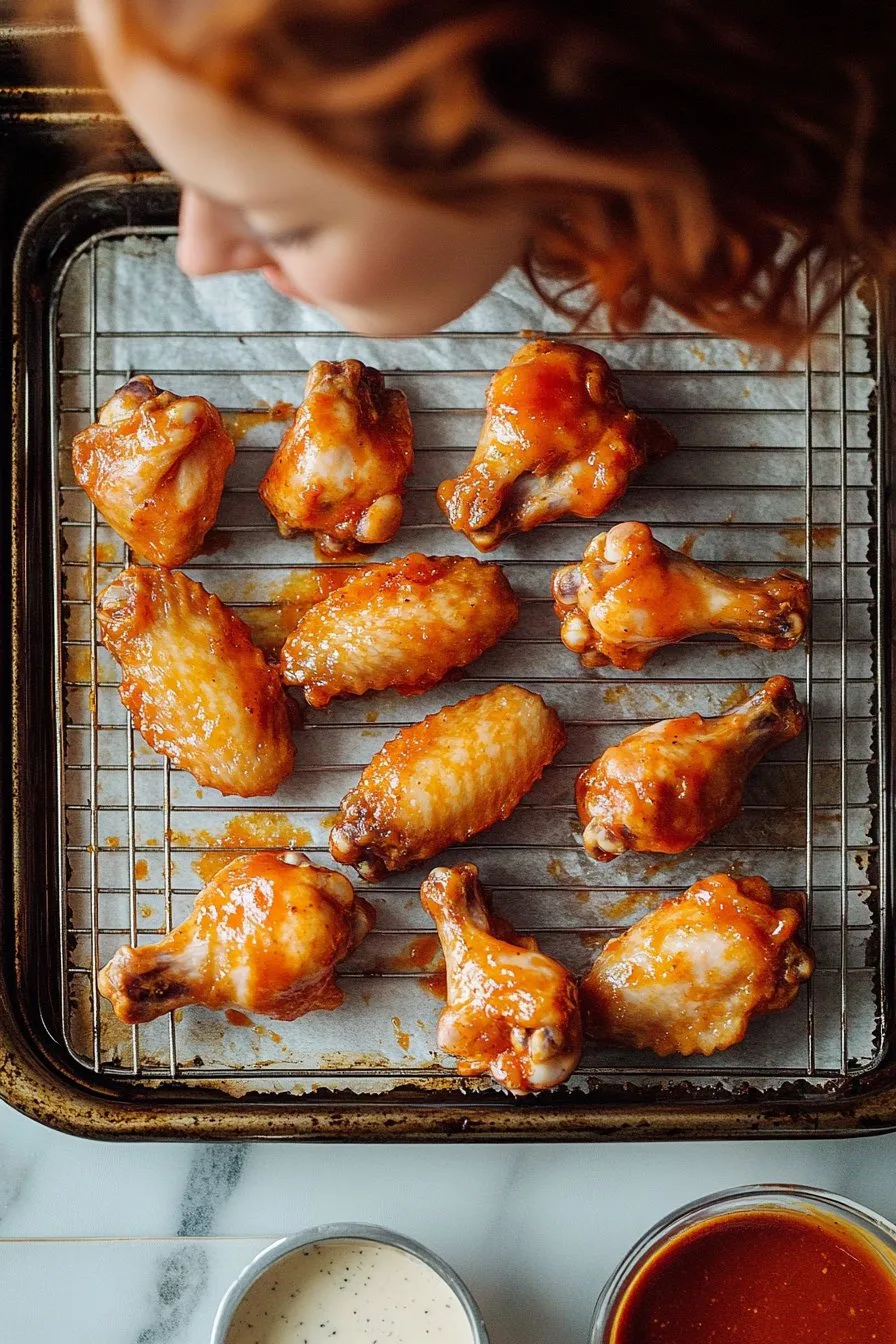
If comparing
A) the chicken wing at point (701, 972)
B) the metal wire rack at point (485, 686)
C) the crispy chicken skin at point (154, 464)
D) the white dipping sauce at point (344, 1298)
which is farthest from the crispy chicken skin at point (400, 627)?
the white dipping sauce at point (344, 1298)

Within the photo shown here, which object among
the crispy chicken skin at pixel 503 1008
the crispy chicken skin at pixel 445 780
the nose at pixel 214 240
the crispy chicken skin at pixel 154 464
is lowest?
the crispy chicken skin at pixel 503 1008

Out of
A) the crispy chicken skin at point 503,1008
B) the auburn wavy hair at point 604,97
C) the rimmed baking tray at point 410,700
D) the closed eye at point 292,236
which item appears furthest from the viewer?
the rimmed baking tray at point 410,700

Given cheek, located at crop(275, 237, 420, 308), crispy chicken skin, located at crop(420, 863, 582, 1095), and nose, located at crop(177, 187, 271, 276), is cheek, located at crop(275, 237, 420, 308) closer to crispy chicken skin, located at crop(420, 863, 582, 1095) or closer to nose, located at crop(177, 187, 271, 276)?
nose, located at crop(177, 187, 271, 276)

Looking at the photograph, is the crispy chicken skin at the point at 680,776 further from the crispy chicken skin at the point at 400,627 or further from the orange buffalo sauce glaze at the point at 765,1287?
the orange buffalo sauce glaze at the point at 765,1287

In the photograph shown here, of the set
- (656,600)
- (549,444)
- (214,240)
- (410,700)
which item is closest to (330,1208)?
(410,700)

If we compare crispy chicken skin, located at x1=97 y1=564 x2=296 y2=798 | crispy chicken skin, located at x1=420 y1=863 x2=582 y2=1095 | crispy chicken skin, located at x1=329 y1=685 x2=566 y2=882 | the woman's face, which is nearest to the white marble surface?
crispy chicken skin, located at x1=420 y1=863 x2=582 y2=1095
